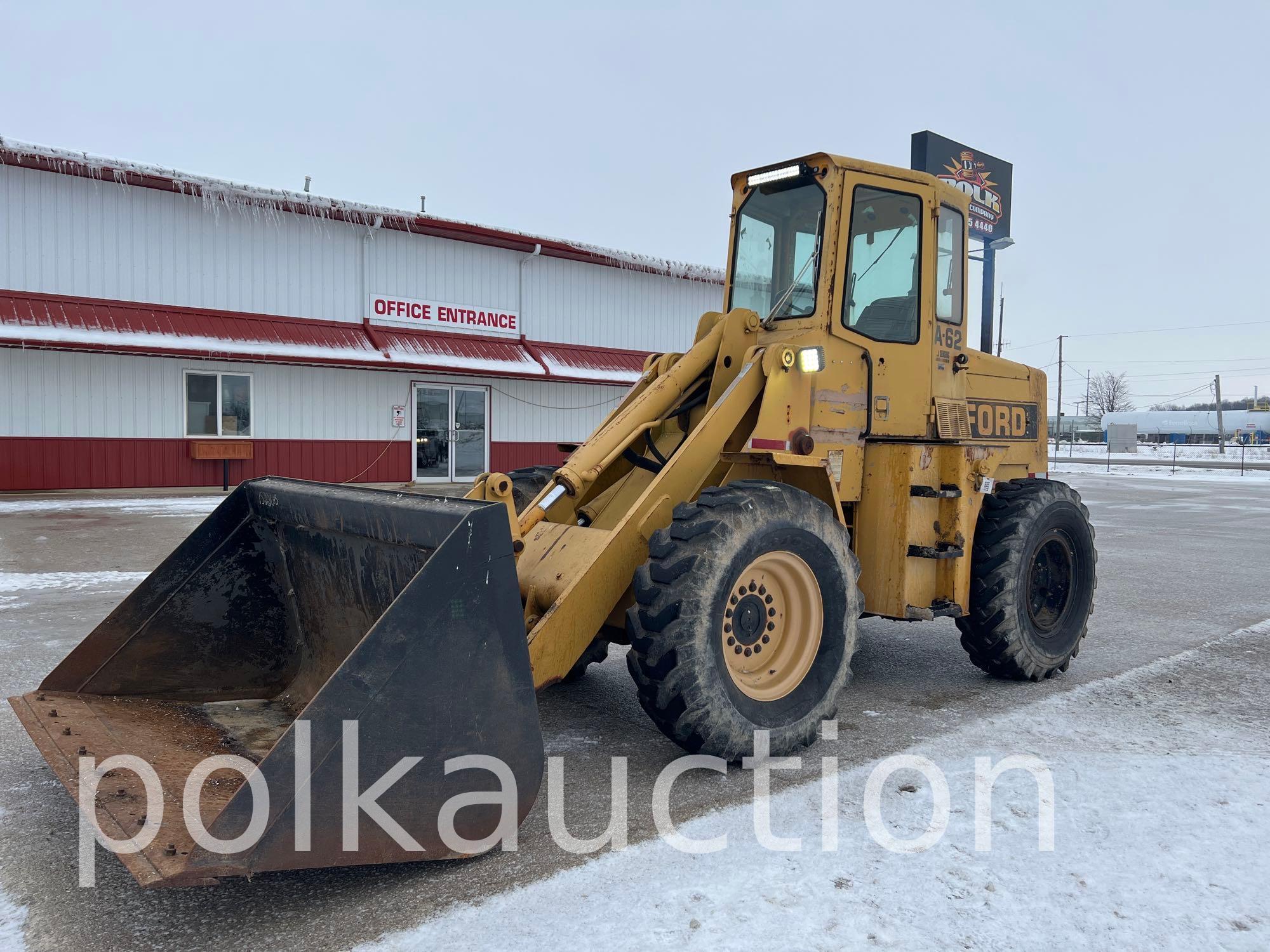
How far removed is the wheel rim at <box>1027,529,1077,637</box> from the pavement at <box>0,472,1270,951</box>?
0.40 m

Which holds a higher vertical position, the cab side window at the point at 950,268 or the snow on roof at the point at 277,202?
the snow on roof at the point at 277,202

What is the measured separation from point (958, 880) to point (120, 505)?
1526 cm

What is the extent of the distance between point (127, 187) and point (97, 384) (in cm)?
353

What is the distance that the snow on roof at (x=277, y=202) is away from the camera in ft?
50.3

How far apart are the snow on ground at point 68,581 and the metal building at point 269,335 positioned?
24.5ft

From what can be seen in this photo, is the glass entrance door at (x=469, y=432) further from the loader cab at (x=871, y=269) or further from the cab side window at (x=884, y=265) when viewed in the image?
the cab side window at (x=884, y=265)

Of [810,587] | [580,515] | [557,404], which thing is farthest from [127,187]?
[810,587]

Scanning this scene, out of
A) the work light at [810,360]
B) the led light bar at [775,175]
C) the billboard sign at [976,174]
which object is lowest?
the work light at [810,360]

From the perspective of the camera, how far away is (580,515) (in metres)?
5.03

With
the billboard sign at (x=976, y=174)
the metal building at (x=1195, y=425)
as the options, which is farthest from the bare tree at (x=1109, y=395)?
the billboard sign at (x=976, y=174)

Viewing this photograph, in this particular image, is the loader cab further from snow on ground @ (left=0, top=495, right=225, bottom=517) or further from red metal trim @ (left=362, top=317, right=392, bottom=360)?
red metal trim @ (left=362, top=317, right=392, bottom=360)

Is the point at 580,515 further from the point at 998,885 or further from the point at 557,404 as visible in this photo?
the point at 557,404

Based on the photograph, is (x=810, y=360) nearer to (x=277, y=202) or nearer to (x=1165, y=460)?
(x=277, y=202)

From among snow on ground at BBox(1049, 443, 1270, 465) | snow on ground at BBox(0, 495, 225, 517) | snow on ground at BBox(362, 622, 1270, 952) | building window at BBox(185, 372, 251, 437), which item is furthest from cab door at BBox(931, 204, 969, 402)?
snow on ground at BBox(1049, 443, 1270, 465)
